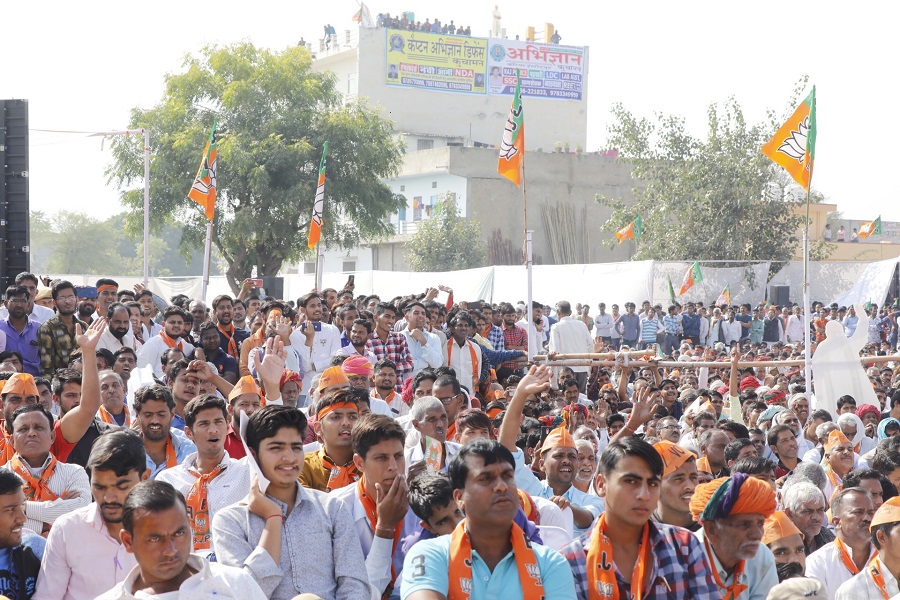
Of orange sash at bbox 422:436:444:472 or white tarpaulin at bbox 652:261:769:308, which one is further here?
white tarpaulin at bbox 652:261:769:308

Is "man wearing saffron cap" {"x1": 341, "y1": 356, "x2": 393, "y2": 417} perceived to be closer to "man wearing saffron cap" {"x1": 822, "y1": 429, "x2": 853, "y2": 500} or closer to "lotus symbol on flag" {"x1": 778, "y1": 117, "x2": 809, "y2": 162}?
"man wearing saffron cap" {"x1": 822, "y1": 429, "x2": 853, "y2": 500}

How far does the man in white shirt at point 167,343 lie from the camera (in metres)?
10.0

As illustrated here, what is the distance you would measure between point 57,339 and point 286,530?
6.29 meters

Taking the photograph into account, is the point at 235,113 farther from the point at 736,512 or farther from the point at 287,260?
the point at 736,512

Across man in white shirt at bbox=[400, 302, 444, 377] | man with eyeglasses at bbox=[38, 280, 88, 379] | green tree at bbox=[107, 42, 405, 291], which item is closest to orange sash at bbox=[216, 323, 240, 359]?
man with eyeglasses at bbox=[38, 280, 88, 379]

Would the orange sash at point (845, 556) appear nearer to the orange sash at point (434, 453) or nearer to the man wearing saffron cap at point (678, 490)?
the man wearing saffron cap at point (678, 490)

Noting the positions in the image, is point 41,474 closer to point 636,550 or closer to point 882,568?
point 636,550

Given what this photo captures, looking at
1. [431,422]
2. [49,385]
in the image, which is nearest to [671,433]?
[431,422]

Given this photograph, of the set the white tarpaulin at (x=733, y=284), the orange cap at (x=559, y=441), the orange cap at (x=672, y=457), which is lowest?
the orange cap at (x=559, y=441)

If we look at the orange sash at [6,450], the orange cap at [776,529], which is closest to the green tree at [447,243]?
the orange sash at [6,450]

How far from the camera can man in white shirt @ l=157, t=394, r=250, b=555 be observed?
546 cm

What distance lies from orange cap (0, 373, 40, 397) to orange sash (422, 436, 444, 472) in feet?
8.50

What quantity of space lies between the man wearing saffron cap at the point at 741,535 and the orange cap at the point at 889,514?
881 millimetres

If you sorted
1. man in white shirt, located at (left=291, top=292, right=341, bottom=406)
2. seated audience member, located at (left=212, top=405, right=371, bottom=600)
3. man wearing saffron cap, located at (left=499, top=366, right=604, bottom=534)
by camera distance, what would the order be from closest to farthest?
seated audience member, located at (left=212, top=405, right=371, bottom=600) → man wearing saffron cap, located at (left=499, top=366, right=604, bottom=534) → man in white shirt, located at (left=291, top=292, right=341, bottom=406)
